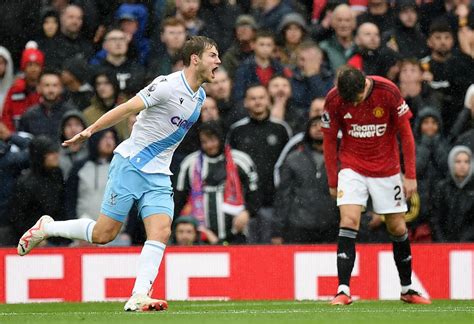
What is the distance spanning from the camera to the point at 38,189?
1400cm

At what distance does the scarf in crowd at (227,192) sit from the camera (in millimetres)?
13836

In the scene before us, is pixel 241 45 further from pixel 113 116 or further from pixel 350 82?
pixel 113 116

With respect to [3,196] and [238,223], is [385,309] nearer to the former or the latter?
[238,223]

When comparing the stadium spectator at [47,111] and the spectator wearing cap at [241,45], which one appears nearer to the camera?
the stadium spectator at [47,111]

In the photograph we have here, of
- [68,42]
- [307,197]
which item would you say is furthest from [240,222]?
[68,42]

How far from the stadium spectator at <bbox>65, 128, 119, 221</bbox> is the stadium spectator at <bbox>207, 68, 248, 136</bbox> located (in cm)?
150

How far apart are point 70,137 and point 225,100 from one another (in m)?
1.95

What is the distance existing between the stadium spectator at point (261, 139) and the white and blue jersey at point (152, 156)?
13.2 feet

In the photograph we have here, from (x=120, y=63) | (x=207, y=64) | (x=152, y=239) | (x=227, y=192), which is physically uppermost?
(x=120, y=63)


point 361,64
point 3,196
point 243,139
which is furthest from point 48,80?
point 361,64

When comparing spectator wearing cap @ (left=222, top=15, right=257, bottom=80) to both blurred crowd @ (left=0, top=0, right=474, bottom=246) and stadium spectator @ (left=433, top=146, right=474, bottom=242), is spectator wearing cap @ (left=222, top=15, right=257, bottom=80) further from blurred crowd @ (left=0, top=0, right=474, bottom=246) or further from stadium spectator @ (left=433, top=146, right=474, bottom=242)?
stadium spectator @ (left=433, top=146, right=474, bottom=242)

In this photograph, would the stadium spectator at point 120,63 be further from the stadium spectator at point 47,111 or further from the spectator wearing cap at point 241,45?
the spectator wearing cap at point 241,45

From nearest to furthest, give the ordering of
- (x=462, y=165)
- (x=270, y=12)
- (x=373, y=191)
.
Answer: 1. (x=373, y=191)
2. (x=462, y=165)
3. (x=270, y=12)

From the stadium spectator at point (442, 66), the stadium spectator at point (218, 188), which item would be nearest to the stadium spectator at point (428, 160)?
the stadium spectator at point (442, 66)
